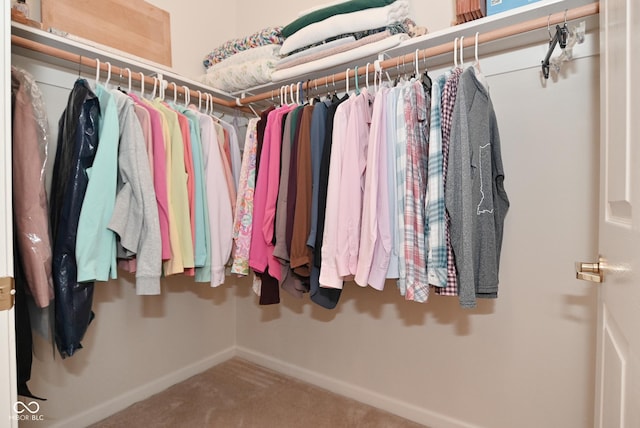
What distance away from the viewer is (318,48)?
1.50 meters

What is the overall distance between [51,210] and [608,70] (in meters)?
1.70

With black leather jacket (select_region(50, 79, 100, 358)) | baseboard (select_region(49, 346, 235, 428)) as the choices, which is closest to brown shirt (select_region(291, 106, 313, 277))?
black leather jacket (select_region(50, 79, 100, 358))

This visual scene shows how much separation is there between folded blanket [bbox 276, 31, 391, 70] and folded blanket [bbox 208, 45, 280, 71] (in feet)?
0.32

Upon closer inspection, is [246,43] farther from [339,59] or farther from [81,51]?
[81,51]

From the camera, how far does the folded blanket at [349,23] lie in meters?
1.33


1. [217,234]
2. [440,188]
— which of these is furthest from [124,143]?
[440,188]

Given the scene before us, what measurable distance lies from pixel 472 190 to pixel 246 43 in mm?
1469

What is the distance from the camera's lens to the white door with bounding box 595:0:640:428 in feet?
1.65

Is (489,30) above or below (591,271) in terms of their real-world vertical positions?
above

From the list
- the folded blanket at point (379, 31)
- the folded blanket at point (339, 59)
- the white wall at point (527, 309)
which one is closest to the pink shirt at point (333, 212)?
the folded blanket at point (339, 59)

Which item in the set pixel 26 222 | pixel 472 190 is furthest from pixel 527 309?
pixel 26 222

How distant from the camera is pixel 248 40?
1.78 meters

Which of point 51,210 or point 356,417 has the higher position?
point 51,210

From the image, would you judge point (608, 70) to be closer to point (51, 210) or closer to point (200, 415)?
point (51, 210)
